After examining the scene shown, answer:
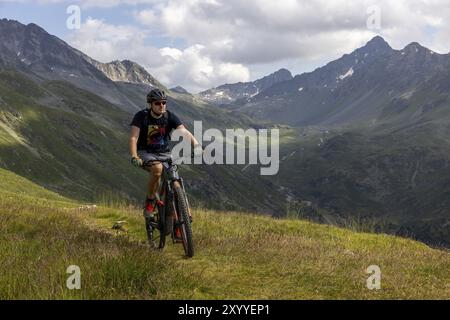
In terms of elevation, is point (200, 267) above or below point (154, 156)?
below

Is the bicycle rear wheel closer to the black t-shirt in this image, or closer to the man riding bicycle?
the man riding bicycle

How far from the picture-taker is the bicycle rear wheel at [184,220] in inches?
410

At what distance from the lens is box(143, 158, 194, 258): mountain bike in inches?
416

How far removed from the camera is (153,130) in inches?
451

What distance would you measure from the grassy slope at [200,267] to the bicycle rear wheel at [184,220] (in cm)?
28

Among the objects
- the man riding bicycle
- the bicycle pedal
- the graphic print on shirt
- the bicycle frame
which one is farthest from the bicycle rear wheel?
the graphic print on shirt

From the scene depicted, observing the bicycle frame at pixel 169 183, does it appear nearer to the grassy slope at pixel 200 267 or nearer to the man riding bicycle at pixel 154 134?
the man riding bicycle at pixel 154 134

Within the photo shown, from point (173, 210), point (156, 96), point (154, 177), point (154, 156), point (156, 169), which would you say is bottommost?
point (173, 210)

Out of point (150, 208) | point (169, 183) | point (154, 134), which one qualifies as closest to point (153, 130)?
point (154, 134)

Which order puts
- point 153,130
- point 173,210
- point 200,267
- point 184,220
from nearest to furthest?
1. point 200,267
2. point 184,220
3. point 173,210
4. point 153,130

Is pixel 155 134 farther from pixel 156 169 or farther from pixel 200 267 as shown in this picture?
pixel 200 267

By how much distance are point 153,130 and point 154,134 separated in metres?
0.10

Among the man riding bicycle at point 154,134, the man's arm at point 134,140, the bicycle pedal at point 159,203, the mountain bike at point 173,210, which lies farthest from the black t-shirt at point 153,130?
the bicycle pedal at point 159,203
